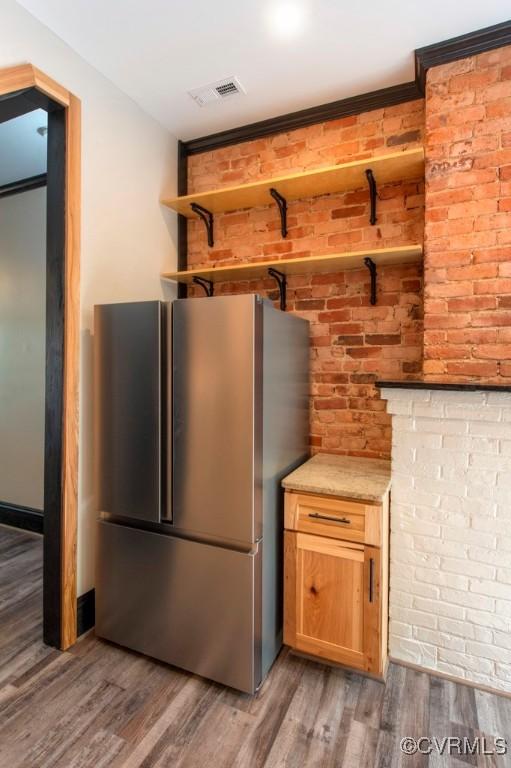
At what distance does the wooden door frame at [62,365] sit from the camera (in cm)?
184

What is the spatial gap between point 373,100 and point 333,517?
2177 millimetres

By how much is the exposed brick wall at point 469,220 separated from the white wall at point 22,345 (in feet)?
8.91

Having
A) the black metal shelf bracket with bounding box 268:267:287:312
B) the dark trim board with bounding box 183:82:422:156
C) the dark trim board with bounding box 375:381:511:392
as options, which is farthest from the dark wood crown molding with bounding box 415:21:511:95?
the dark trim board with bounding box 375:381:511:392

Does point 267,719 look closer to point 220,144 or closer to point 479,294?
point 479,294

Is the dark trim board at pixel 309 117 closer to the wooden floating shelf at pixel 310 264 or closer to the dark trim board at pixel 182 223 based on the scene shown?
the dark trim board at pixel 182 223

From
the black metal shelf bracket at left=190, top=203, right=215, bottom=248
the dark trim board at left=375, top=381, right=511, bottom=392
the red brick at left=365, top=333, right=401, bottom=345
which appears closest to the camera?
the dark trim board at left=375, top=381, right=511, bottom=392

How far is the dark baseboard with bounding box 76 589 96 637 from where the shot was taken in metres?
1.94

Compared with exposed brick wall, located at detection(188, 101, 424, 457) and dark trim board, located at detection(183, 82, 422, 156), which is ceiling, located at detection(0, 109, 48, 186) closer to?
dark trim board, located at detection(183, 82, 422, 156)

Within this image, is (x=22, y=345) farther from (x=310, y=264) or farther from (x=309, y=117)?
(x=309, y=117)

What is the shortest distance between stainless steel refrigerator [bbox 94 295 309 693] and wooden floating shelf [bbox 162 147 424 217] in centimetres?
86

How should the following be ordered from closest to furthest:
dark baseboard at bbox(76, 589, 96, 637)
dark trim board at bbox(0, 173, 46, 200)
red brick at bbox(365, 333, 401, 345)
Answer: dark baseboard at bbox(76, 589, 96, 637) < red brick at bbox(365, 333, 401, 345) < dark trim board at bbox(0, 173, 46, 200)

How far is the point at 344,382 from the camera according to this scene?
2322mm

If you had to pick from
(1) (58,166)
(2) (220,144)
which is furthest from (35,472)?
(2) (220,144)

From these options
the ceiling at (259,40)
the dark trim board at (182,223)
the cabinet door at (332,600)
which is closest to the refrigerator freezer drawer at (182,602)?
the cabinet door at (332,600)
